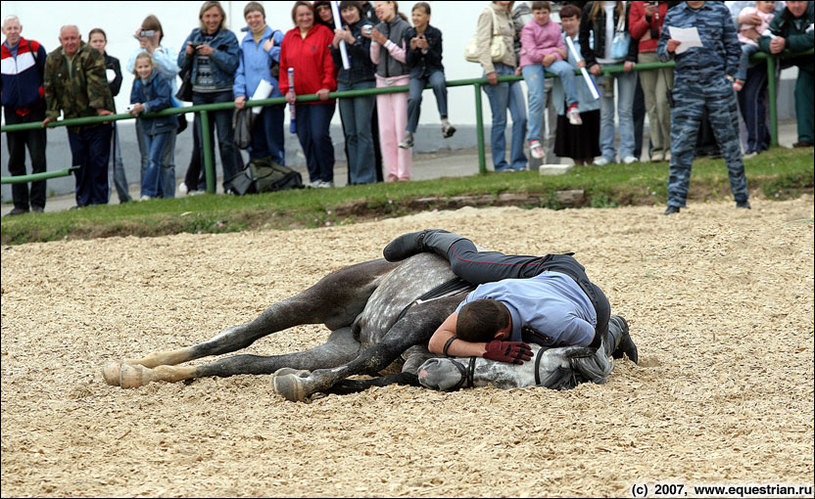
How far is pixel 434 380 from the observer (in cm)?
451

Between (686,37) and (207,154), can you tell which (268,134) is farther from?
(686,37)

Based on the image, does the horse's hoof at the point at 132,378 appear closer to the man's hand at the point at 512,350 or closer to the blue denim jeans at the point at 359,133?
the man's hand at the point at 512,350

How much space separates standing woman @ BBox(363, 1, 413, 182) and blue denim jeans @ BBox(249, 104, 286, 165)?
1209 mm

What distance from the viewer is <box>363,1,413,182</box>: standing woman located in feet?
38.4

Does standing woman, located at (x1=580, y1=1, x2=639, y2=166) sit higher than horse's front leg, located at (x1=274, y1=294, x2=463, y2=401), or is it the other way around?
standing woman, located at (x1=580, y1=1, x2=639, y2=166)

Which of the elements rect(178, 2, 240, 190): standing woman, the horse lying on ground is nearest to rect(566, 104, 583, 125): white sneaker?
rect(178, 2, 240, 190): standing woman

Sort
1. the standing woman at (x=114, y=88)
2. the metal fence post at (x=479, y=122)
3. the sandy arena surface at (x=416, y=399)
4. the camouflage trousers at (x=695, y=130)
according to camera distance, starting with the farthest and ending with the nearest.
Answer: the standing woman at (x=114, y=88), the metal fence post at (x=479, y=122), the camouflage trousers at (x=695, y=130), the sandy arena surface at (x=416, y=399)

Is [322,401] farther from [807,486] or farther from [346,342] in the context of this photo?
[807,486]

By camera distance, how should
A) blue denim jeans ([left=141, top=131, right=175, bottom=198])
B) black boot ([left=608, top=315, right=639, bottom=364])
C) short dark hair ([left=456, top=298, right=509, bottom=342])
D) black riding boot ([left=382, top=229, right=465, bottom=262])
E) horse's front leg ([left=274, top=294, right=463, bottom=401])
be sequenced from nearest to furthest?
short dark hair ([left=456, top=298, right=509, bottom=342]), horse's front leg ([left=274, top=294, right=463, bottom=401]), black boot ([left=608, top=315, right=639, bottom=364]), black riding boot ([left=382, top=229, right=465, bottom=262]), blue denim jeans ([left=141, top=131, right=175, bottom=198])

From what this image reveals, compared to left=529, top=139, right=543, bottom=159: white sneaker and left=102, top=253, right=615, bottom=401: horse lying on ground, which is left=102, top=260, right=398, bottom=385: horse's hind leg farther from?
left=529, top=139, right=543, bottom=159: white sneaker

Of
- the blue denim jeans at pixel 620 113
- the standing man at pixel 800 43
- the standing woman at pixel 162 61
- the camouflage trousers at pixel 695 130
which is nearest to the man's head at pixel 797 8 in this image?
the standing man at pixel 800 43

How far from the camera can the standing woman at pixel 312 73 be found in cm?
1191

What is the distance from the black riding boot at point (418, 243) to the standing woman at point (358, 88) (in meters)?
6.71

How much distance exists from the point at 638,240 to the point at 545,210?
1.69 metres
